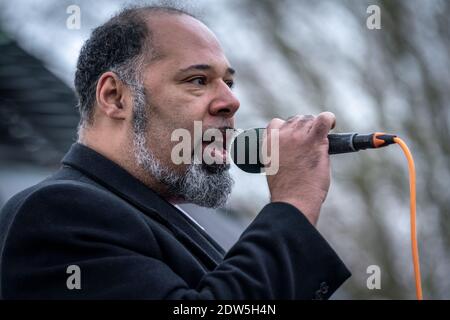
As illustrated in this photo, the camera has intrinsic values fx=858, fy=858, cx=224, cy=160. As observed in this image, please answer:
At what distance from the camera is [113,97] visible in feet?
8.49

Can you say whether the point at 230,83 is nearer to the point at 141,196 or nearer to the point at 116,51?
the point at 116,51

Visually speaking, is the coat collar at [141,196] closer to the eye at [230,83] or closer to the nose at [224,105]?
the nose at [224,105]

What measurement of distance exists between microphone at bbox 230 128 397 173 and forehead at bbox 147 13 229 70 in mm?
312

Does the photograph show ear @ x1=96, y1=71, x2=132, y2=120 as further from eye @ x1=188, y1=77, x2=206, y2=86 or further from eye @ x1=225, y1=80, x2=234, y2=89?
eye @ x1=225, y1=80, x2=234, y2=89

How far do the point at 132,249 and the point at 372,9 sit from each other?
6.24 m

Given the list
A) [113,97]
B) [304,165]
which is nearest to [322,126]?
[304,165]

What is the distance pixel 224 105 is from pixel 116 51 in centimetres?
42

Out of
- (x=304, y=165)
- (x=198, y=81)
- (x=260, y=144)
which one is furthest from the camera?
(x=198, y=81)

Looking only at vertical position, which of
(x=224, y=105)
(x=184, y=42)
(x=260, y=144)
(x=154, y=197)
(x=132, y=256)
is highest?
(x=184, y=42)

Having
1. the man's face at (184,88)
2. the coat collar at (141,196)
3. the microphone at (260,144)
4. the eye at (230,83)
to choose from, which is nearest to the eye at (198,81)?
the man's face at (184,88)

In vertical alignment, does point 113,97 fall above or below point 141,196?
above

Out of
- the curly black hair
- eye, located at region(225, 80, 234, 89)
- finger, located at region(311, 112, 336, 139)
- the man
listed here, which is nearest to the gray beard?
the man

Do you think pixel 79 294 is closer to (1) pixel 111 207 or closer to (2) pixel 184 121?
(1) pixel 111 207
